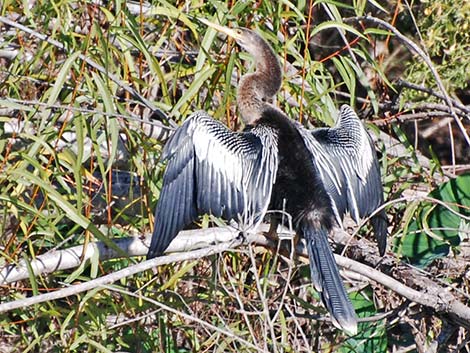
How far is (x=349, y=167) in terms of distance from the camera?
340 centimetres

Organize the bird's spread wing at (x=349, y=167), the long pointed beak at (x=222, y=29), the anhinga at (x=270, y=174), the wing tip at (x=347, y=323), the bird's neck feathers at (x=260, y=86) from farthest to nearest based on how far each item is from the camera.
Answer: the bird's neck feathers at (x=260, y=86) < the bird's spread wing at (x=349, y=167) < the long pointed beak at (x=222, y=29) < the anhinga at (x=270, y=174) < the wing tip at (x=347, y=323)

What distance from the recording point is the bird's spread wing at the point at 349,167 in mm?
3254

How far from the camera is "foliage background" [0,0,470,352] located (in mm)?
3006

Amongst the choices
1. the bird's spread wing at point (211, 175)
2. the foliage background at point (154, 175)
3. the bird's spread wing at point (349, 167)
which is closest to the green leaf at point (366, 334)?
the foliage background at point (154, 175)

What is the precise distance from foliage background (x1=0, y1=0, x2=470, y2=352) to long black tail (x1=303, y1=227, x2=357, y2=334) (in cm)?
13

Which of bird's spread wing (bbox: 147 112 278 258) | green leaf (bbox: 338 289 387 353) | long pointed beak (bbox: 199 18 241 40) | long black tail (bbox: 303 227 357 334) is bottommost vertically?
green leaf (bbox: 338 289 387 353)

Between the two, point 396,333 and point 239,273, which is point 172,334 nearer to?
point 239,273

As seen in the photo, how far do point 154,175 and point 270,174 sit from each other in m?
0.45

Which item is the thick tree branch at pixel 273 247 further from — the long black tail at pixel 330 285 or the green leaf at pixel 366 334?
the green leaf at pixel 366 334

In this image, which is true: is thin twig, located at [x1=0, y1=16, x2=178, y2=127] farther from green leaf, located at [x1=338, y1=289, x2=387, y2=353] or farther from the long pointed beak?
green leaf, located at [x1=338, y1=289, x2=387, y2=353]

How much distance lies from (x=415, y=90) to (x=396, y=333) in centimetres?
100

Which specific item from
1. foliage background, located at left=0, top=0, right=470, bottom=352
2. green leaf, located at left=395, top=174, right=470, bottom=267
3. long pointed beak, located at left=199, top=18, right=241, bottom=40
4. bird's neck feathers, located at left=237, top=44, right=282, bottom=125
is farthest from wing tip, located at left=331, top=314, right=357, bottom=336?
long pointed beak, located at left=199, top=18, right=241, bottom=40

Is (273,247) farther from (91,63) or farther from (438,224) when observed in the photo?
(91,63)

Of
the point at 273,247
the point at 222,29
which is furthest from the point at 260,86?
the point at 273,247
